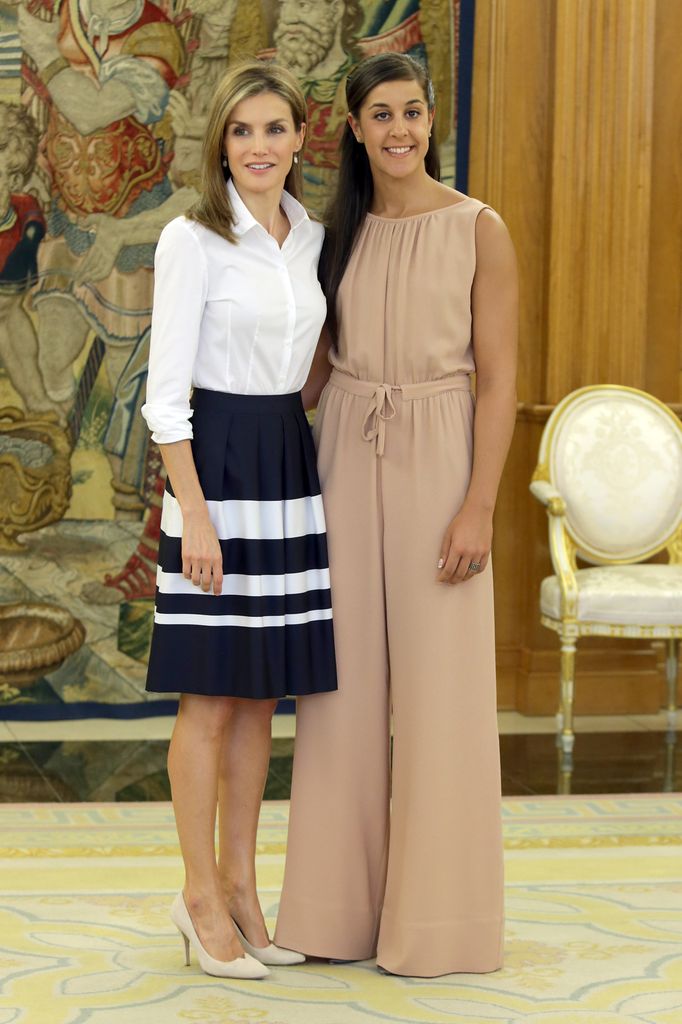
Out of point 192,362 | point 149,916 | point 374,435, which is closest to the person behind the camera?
point 192,362

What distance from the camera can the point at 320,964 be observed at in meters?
3.16

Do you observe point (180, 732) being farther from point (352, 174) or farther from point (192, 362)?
point (352, 174)

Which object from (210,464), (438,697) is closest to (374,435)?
(210,464)

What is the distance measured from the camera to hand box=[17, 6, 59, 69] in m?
5.63

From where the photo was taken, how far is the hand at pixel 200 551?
2928 mm

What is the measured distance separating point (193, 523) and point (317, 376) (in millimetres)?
577

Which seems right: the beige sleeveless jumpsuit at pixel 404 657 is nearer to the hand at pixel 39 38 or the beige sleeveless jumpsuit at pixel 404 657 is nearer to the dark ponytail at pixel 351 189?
the dark ponytail at pixel 351 189

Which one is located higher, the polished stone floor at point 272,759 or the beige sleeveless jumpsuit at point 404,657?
the beige sleeveless jumpsuit at point 404,657

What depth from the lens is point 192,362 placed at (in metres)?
2.92

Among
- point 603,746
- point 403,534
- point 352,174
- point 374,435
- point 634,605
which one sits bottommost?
point 603,746

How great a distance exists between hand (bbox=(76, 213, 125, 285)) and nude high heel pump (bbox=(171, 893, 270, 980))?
10.8 feet

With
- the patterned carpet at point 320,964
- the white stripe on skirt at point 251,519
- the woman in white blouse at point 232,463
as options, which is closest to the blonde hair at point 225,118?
the woman in white blouse at point 232,463

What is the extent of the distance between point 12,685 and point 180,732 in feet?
9.63

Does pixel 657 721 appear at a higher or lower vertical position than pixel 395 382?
lower
